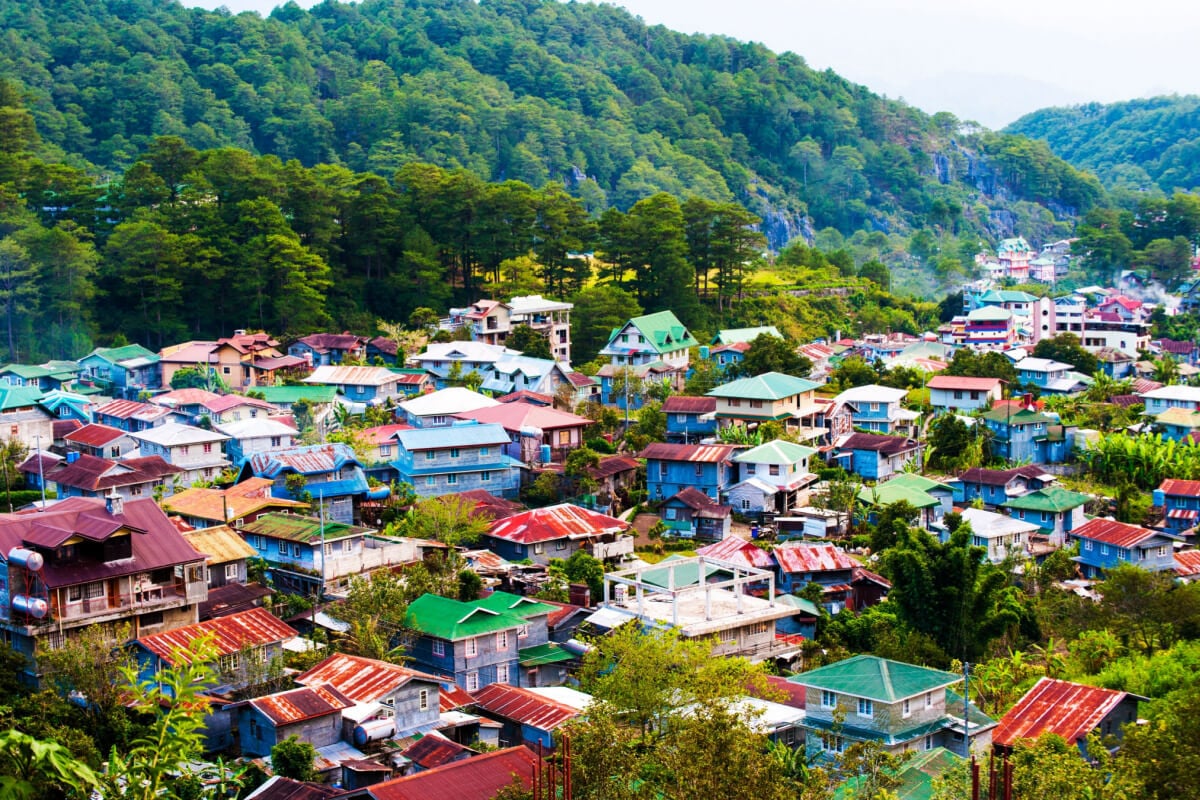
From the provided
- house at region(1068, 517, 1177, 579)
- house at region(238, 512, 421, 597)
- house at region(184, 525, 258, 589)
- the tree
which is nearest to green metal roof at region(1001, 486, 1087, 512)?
house at region(1068, 517, 1177, 579)

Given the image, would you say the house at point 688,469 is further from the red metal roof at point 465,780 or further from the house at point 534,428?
the red metal roof at point 465,780

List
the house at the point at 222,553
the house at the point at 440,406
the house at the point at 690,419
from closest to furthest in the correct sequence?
the house at the point at 222,553 → the house at the point at 440,406 → the house at the point at 690,419

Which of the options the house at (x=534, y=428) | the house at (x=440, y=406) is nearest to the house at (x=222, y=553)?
the house at (x=534, y=428)

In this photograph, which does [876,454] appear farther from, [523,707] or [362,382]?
[523,707]

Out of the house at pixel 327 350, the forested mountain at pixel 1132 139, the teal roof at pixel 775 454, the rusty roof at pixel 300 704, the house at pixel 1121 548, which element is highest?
the forested mountain at pixel 1132 139

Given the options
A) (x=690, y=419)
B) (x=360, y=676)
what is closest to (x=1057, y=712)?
(x=360, y=676)

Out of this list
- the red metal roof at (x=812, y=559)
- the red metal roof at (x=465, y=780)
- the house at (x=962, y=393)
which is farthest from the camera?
the house at (x=962, y=393)
